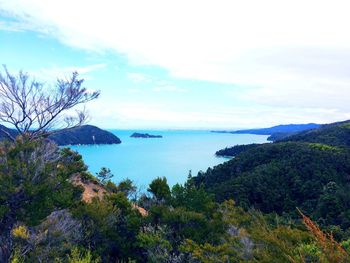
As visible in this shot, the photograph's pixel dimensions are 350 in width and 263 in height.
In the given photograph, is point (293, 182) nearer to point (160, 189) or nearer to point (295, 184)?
point (295, 184)

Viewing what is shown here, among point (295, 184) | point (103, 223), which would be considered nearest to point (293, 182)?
point (295, 184)

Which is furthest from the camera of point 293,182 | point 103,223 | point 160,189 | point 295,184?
point 293,182

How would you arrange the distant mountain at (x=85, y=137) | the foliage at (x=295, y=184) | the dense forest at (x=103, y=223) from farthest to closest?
the distant mountain at (x=85, y=137), the foliage at (x=295, y=184), the dense forest at (x=103, y=223)

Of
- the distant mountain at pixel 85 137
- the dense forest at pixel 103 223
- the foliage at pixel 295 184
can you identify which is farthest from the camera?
the distant mountain at pixel 85 137

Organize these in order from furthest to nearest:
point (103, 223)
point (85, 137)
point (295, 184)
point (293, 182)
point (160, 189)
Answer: point (85, 137)
point (293, 182)
point (295, 184)
point (160, 189)
point (103, 223)

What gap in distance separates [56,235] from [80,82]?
9745mm

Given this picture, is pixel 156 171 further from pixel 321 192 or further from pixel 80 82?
pixel 80 82

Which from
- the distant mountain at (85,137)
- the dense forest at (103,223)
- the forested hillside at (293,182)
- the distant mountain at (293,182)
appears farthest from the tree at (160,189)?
the distant mountain at (85,137)

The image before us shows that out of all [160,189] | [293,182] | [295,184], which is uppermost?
[160,189]

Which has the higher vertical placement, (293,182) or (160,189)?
(160,189)

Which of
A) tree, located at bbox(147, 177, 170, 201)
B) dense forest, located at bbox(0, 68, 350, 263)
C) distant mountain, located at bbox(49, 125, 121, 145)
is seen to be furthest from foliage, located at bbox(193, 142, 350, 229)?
distant mountain, located at bbox(49, 125, 121, 145)

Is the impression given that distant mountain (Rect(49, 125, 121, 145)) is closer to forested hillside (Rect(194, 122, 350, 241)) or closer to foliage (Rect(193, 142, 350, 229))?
forested hillside (Rect(194, 122, 350, 241))

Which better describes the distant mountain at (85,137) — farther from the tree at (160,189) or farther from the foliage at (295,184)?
the tree at (160,189)

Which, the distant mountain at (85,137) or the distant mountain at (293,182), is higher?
the distant mountain at (85,137)
